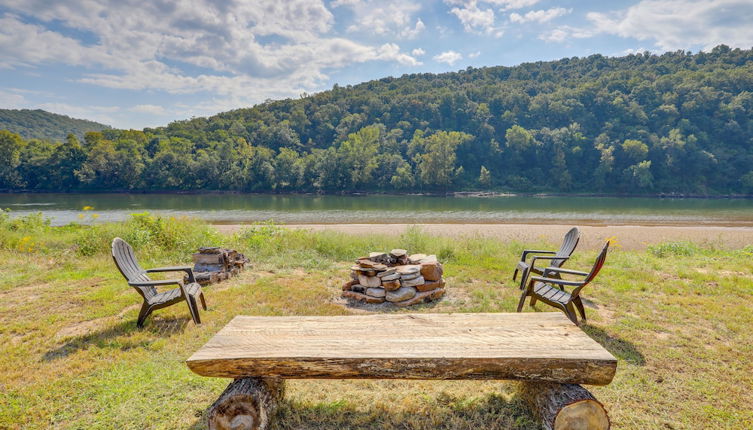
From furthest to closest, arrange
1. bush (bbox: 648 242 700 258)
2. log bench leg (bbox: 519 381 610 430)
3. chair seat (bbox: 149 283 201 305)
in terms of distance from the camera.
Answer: bush (bbox: 648 242 700 258)
chair seat (bbox: 149 283 201 305)
log bench leg (bbox: 519 381 610 430)

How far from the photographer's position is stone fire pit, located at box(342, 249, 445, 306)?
16.6 ft

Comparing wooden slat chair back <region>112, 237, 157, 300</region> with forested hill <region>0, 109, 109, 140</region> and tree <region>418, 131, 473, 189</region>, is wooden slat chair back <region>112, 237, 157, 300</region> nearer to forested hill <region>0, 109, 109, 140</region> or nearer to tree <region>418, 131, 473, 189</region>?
tree <region>418, 131, 473, 189</region>

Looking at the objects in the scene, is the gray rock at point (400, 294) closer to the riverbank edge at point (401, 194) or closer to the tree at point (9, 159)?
the riverbank edge at point (401, 194)

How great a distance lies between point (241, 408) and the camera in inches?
88.0

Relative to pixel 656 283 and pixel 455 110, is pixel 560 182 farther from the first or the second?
pixel 656 283

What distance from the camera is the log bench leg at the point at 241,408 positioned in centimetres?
219

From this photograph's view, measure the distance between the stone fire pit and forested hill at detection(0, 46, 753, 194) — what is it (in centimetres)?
5174

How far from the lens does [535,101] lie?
7238 centimetres

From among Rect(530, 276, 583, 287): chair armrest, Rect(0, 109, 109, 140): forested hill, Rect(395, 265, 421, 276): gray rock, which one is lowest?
Rect(395, 265, 421, 276): gray rock

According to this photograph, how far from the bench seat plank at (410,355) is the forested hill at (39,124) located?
462 ft

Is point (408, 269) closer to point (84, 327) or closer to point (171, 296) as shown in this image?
point (171, 296)

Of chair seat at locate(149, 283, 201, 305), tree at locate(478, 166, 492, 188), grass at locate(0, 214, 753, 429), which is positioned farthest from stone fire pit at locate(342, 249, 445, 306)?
tree at locate(478, 166, 492, 188)

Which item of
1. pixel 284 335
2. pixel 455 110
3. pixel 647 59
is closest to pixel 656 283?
pixel 284 335

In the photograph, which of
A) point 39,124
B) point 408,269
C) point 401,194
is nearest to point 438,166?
point 401,194
